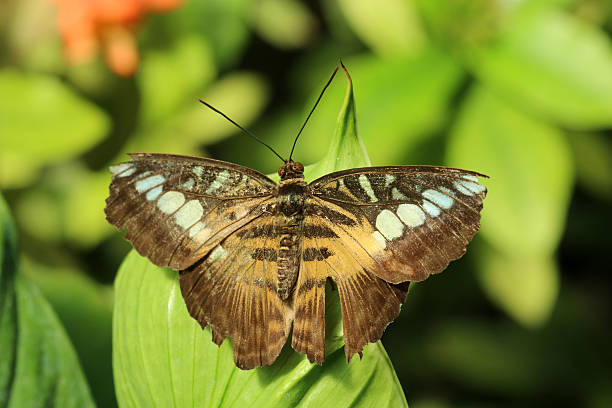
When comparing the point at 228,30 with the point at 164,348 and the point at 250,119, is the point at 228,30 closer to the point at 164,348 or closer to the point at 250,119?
the point at 250,119

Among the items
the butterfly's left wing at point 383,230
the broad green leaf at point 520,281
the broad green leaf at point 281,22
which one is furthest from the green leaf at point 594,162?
the butterfly's left wing at point 383,230

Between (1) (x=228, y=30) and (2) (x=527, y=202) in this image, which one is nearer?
(2) (x=527, y=202)

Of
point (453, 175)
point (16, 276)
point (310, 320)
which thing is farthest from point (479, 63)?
point (16, 276)

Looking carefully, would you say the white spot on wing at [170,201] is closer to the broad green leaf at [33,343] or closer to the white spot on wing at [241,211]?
the white spot on wing at [241,211]

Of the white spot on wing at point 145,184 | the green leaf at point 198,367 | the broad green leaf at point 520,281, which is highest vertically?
the white spot on wing at point 145,184

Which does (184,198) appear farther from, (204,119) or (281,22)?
(281,22)

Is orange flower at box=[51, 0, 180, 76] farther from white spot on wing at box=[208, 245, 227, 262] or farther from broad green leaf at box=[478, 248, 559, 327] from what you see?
broad green leaf at box=[478, 248, 559, 327]

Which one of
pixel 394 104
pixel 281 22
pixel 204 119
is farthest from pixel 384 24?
pixel 204 119
